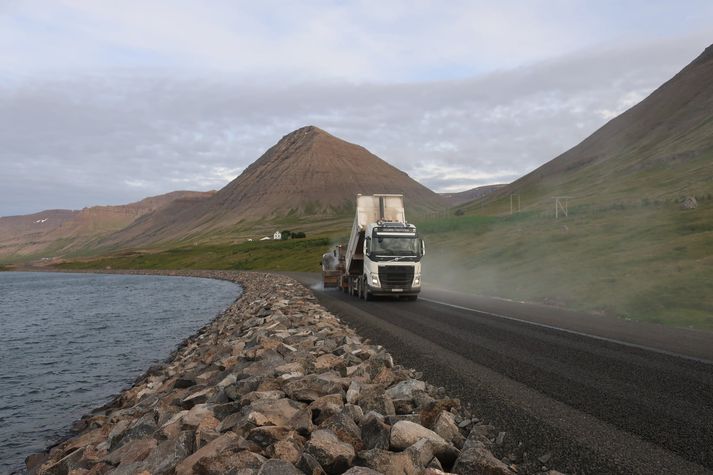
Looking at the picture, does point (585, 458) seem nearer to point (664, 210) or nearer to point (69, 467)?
point (69, 467)

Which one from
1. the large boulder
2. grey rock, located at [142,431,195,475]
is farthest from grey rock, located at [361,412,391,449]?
grey rock, located at [142,431,195,475]

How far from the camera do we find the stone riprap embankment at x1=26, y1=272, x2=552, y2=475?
20.6ft

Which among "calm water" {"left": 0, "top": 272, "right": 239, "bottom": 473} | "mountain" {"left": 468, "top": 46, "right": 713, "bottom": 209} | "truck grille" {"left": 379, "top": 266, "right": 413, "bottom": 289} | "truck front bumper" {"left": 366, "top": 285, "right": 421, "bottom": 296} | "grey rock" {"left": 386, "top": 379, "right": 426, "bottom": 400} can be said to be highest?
"mountain" {"left": 468, "top": 46, "right": 713, "bottom": 209}

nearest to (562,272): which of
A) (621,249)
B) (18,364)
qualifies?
(621,249)

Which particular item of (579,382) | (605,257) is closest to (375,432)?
(579,382)

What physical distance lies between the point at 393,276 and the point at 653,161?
5139 inches

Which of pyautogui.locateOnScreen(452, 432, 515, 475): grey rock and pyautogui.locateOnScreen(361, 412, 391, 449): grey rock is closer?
pyautogui.locateOnScreen(452, 432, 515, 475): grey rock

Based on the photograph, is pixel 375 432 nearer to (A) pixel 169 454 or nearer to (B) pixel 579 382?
(A) pixel 169 454

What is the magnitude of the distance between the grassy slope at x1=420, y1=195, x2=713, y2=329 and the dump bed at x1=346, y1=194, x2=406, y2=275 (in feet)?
26.7

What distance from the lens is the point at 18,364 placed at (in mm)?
22969

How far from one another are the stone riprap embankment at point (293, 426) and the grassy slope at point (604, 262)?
14518mm

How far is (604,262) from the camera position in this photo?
117 ft

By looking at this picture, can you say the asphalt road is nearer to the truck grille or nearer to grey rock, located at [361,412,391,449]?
grey rock, located at [361,412,391,449]

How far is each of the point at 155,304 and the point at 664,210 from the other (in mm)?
50173
